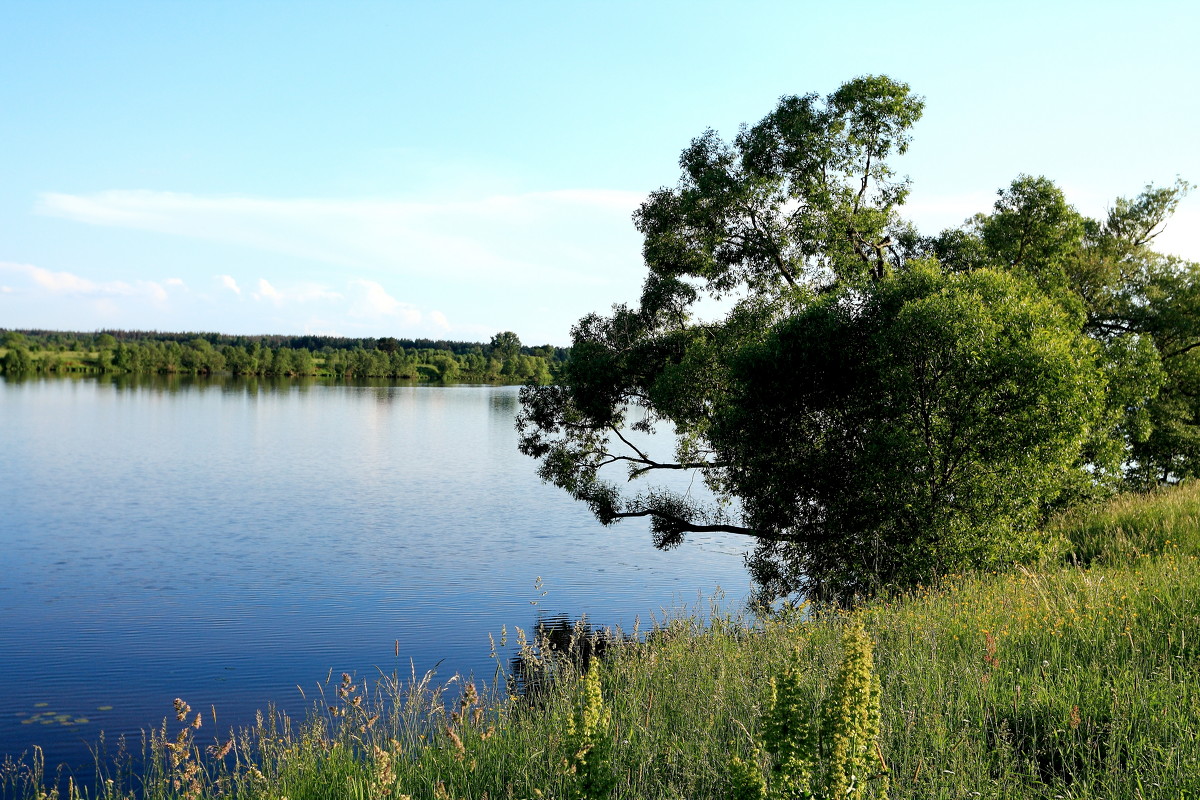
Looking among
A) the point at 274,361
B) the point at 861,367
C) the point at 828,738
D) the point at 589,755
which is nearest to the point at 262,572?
the point at 861,367

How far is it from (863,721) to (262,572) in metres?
24.0

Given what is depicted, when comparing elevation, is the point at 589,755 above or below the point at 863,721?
below

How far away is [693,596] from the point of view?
22906 millimetres

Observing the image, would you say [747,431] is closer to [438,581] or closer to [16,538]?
[438,581]

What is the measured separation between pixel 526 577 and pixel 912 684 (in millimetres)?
19397

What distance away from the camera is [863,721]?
3.68m

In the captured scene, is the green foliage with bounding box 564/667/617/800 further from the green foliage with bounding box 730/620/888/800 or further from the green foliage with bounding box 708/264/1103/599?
the green foliage with bounding box 708/264/1103/599

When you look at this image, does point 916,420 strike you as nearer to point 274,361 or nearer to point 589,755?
point 589,755

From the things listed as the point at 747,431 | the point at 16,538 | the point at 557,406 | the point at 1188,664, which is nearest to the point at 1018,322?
the point at 747,431

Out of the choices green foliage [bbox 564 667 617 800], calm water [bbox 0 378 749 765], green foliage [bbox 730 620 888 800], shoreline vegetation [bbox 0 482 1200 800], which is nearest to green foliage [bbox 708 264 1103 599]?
shoreline vegetation [bbox 0 482 1200 800]

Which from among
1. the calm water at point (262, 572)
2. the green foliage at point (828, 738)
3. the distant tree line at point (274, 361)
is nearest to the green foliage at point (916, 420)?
the calm water at point (262, 572)

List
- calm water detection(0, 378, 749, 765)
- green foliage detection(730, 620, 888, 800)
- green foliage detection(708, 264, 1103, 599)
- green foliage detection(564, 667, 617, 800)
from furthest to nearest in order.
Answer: calm water detection(0, 378, 749, 765) < green foliage detection(708, 264, 1103, 599) < green foliage detection(564, 667, 617, 800) < green foliage detection(730, 620, 888, 800)

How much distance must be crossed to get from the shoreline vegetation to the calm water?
19.9 feet

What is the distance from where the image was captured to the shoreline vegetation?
12.7ft
